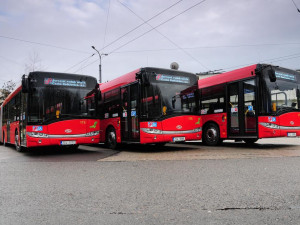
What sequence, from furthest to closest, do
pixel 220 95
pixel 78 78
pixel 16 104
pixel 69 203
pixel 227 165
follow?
pixel 220 95 < pixel 16 104 < pixel 78 78 < pixel 227 165 < pixel 69 203

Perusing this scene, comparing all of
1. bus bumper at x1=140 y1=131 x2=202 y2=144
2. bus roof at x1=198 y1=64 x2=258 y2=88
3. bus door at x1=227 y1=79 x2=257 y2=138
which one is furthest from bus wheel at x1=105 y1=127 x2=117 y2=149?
bus door at x1=227 y1=79 x2=257 y2=138

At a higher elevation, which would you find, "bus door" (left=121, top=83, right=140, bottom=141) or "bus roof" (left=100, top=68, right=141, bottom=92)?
"bus roof" (left=100, top=68, right=141, bottom=92)

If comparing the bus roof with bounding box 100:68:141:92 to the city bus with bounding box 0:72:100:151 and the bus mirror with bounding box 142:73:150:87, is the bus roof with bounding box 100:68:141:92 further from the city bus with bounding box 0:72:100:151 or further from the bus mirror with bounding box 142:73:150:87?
the city bus with bounding box 0:72:100:151

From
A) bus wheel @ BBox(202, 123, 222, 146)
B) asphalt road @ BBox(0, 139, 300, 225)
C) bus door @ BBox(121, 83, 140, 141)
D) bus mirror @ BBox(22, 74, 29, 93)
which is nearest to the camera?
asphalt road @ BBox(0, 139, 300, 225)

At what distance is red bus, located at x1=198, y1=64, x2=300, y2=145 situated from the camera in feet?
37.0

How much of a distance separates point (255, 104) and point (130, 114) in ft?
15.4

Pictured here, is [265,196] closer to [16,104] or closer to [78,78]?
[78,78]

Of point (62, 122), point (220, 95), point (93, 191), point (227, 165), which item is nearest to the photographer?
point (93, 191)

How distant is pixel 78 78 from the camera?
1146 centimetres

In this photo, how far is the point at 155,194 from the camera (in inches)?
187

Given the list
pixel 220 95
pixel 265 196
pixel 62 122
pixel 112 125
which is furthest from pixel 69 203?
pixel 220 95

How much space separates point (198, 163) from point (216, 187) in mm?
2722

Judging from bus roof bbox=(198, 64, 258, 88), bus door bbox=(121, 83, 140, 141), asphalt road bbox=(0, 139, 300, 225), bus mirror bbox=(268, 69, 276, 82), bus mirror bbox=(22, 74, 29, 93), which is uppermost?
bus roof bbox=(198, 64, 258, 88)

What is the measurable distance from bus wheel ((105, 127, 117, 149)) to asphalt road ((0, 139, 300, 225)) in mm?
5337
